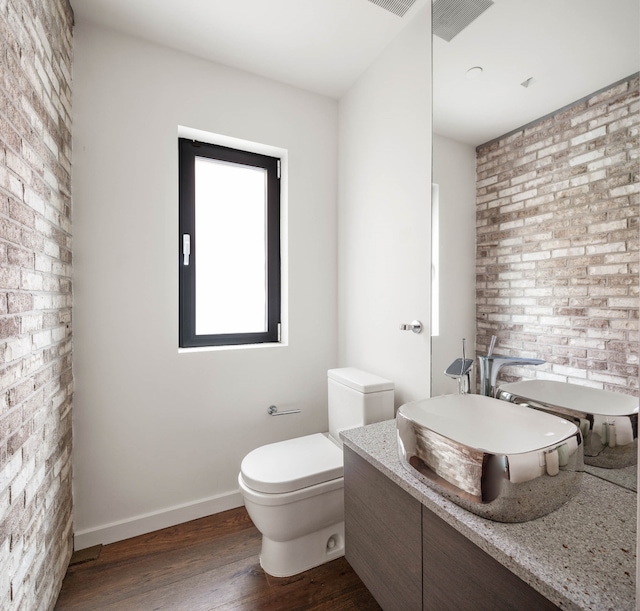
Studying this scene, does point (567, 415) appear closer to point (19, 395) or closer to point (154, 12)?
point (19, 395)

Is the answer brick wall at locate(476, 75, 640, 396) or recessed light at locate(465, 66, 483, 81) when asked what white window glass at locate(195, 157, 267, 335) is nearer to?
recessed light at locate(465, 66, 483, 81)

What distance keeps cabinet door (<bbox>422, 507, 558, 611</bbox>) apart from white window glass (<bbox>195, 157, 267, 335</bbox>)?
1.59 metres

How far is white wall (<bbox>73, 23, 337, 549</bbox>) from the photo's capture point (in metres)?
1.65

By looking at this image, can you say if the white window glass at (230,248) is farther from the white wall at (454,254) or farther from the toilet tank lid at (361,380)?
the white wall at (454,254)

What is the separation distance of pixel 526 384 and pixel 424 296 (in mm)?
619

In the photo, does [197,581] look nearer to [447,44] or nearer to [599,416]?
[599,416]

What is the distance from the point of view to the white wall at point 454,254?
1318 millimetres

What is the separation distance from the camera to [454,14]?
4.48 feet

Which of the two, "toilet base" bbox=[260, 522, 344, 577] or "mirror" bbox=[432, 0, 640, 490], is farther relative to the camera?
"toilet base" bbox=[260, 522, 344, 577]

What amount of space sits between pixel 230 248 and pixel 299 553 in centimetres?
166

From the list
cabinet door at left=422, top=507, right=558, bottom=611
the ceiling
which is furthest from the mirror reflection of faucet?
the ceiling

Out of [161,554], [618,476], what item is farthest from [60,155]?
[618,476]

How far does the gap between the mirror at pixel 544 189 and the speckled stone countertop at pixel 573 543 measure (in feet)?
0.52

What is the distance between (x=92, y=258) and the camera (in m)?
1.66
